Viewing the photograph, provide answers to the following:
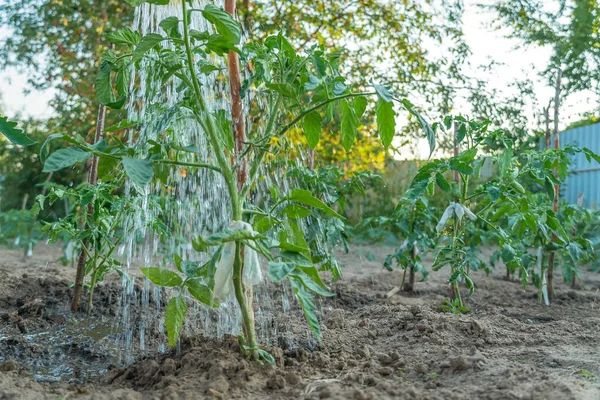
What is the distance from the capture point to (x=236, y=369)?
238 cm

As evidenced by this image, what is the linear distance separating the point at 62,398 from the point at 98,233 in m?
1.36

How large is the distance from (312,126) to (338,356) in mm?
1025

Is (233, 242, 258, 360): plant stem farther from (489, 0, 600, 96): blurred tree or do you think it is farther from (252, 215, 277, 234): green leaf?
(489, 0, 600, 96): blurred tree

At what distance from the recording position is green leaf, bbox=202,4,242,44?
82.4 inches

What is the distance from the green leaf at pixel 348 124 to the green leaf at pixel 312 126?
0.13 metres

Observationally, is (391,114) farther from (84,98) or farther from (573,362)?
(84,98)

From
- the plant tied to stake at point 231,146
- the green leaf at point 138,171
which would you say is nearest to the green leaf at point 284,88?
the plant tied to stake at point 231,146

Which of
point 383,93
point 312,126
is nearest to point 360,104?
point 312,126

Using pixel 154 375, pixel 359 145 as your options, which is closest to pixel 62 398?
pixel 154 375

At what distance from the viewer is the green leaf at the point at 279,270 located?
189 centimetres

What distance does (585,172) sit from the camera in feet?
31.9

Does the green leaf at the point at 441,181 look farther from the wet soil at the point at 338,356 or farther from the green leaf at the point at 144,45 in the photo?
the green leaf at the point at 144,45

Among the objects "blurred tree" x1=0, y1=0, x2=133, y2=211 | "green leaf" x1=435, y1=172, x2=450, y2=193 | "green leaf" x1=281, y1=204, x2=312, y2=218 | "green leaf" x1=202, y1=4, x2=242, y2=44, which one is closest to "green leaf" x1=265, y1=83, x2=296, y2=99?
"green leaf" x1=202, y1=4, x2=242, y2=44

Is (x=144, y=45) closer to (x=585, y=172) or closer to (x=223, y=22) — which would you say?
(x=223, y=22)
